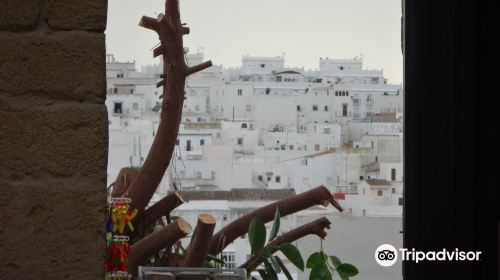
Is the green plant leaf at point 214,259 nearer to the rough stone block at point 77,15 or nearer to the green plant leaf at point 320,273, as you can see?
the green plant leaf at point 320,273

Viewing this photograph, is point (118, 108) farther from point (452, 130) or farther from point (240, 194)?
point (452, 130)

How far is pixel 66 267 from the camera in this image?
3.01 feet

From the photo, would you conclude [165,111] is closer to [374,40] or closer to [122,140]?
[122,140]

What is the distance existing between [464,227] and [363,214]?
0.72 feet

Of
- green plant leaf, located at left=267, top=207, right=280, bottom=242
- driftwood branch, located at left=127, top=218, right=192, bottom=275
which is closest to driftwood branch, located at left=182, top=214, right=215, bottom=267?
driftwood branch, located at left=127, top=218, right=192, bottom=275

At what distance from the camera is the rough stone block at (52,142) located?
92 centimetres

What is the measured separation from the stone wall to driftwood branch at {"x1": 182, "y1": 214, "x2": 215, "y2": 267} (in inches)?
26.7

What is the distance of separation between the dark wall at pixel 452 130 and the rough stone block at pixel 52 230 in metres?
0.94

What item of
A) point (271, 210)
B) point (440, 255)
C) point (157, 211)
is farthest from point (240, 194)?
point (440, 255)

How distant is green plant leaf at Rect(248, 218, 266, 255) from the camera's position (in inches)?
64.8

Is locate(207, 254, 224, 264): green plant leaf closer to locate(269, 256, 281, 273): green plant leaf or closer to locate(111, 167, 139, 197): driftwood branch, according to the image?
locate(269, 256, 281, 273): green plant leaf

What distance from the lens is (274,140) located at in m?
1.77

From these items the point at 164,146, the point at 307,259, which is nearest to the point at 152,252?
the point at 164,146

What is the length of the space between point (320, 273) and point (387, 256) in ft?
0.71
